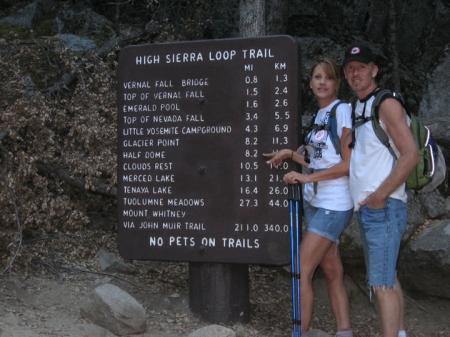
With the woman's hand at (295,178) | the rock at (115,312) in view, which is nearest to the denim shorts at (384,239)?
the woman's hand at (295,178)

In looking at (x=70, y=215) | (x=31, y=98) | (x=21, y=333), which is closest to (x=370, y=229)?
(x=21, y=333)

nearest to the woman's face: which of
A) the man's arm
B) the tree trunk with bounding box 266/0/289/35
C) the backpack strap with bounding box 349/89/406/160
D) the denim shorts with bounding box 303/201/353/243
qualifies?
the backpack strap with bounding box 349/89/406/160

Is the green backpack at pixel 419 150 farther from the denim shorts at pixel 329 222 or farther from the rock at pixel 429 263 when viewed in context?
the rock at pixel 429 263

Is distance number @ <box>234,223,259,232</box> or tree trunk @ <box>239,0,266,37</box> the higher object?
tree trunk @ <box>239,0,266,37</box>

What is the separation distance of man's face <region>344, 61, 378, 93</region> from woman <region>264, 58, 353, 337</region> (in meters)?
→ 0.25

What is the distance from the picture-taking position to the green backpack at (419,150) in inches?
167

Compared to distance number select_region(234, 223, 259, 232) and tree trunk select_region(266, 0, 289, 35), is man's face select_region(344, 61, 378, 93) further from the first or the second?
tree trunk select_region(266, 0, 289, 35)

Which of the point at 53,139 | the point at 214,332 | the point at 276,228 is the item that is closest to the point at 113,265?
the point at 53,139

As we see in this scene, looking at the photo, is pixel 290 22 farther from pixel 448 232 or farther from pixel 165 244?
pixel 165 244

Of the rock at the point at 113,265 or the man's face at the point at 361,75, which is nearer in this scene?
the man's face at the point at 361,75

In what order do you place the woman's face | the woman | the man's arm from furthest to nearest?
the woman's face
the woman
the man's arm

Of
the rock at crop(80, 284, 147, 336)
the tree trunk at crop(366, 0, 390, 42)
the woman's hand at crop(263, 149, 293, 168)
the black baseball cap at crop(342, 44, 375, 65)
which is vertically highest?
the tree trunk at crop(366, 0, 390, 42)

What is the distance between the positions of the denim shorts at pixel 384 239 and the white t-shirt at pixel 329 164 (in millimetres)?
402

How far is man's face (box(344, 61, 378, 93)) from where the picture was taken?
14.6ft
